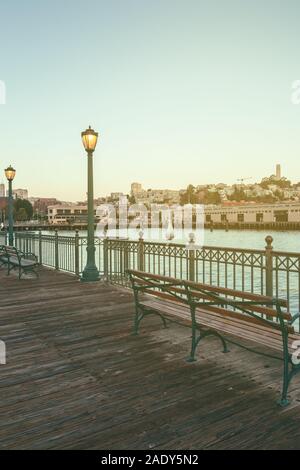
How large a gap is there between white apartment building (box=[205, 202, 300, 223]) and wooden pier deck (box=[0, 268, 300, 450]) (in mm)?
164714

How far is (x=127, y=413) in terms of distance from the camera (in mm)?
3834

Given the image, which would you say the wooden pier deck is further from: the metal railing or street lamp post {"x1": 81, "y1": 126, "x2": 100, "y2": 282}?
street lamp post {"x1": 81, "y1": 126, "x2": 100, "y2": 282}

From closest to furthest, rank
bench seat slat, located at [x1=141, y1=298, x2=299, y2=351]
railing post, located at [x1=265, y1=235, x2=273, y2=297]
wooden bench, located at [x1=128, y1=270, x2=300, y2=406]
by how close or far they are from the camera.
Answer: wooden bench, located at [x1=128, y1=270, x2=300, y2=406]
bench seat slat, located at [x1=141, y1=298, x2=299, y2=351]
railing post, located at [x1=265, y1=235, x2=273, y2=297]

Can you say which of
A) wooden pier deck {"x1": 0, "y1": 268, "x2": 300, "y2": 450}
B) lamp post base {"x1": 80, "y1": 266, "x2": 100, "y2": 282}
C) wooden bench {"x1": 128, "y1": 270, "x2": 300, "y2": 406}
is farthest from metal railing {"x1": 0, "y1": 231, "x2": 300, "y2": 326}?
wooden pier deck {"x1": 0, "y1": 268, "x2": 300, "y2": 450}

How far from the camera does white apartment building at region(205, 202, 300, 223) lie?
16375 centimetres

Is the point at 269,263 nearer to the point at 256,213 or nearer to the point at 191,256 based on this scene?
the point at 191,256

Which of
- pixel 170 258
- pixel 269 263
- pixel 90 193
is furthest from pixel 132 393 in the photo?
pixel 90 193

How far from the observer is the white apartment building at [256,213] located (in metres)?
164

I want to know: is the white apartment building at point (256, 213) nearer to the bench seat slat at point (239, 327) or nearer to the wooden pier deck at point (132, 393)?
the bench seat slat at point (239, 327)

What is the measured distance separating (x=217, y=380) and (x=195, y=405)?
696mm

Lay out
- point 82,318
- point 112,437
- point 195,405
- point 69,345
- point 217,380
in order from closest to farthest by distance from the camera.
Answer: point 112,437 → point 195,405 → point 217,380 → point 69,345 → point 82,318

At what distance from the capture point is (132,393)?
4.27 meters
